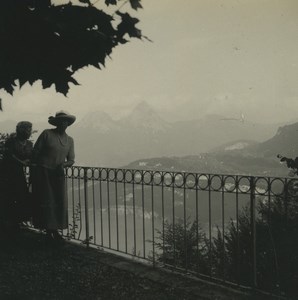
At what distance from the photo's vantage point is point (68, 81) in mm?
2721

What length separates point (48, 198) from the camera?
573 centimetres

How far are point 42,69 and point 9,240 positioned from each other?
165 inches

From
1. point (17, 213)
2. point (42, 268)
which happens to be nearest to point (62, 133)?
point (17, 213)

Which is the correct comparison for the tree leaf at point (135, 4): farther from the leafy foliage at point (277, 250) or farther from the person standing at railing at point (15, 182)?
the person standing at railing at point (15, 182)

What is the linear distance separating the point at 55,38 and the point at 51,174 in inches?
134

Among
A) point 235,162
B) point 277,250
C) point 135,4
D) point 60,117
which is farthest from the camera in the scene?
point 235,162

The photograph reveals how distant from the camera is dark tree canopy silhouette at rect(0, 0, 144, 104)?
2.55m

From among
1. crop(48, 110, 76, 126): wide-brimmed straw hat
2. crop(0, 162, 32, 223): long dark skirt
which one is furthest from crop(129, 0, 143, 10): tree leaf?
crop(0, 162, 32, 223): long dark skirt

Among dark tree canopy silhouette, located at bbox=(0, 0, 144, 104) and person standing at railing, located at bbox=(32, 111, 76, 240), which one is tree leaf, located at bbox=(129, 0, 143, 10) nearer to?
dark tree canopy silhouette, located at bbox=(0, 0, 144, 104)

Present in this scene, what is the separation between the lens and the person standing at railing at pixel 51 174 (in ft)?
18.7

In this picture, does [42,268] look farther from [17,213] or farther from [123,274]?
[17,213]

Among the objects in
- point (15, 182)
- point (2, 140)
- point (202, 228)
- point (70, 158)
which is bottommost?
point (202, 228)

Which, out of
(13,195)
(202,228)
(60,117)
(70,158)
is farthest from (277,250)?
(202,228)

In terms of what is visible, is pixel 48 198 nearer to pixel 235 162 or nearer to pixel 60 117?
pixel 60 117
